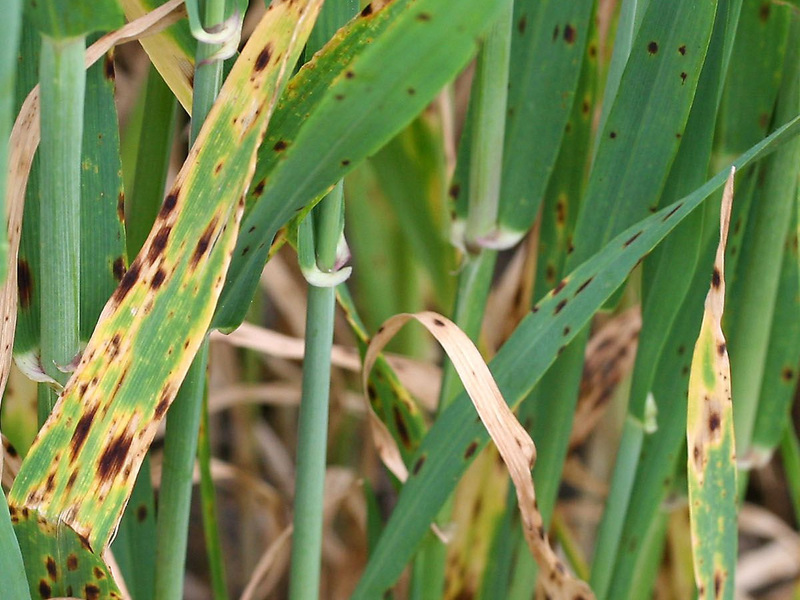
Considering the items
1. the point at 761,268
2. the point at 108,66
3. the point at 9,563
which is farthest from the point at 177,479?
the point at 761,268

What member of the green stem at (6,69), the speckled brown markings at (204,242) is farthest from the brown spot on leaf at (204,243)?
the green stem at (6,69)

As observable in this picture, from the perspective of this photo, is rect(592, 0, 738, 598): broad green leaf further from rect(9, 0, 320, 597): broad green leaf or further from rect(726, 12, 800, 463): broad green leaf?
rect(9, 0, 320, 597): broad green leaf

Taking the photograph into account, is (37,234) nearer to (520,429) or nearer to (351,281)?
(520,429)

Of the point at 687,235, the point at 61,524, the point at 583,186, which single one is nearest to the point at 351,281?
the point at 583,186

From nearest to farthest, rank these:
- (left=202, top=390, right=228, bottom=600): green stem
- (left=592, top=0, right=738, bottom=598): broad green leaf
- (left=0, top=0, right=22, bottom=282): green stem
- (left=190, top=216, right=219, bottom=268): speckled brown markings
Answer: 1. (left=0, top=0, right=22, bottom=282): green stem
2. (left=190, top=216, right=219, bottom=268): speckled brown markings
3. (left=592, top=0, right=738, bottom=598): broad green leaf
4. (left=202, top=390, right=228, bottom=600): green stem

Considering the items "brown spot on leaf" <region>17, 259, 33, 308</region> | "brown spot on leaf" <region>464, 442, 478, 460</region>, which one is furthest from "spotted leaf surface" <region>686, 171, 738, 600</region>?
"brown spot on leaf" <region>17, 259, 33, 308</region>
